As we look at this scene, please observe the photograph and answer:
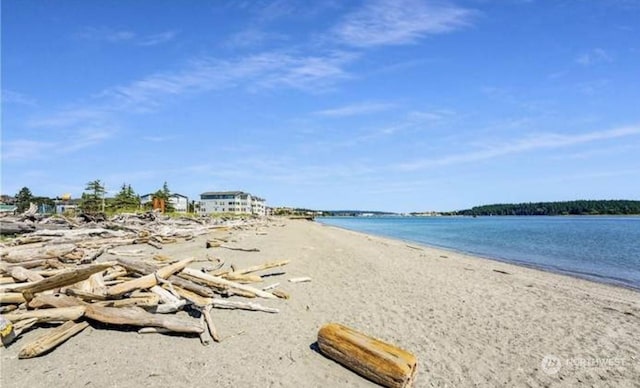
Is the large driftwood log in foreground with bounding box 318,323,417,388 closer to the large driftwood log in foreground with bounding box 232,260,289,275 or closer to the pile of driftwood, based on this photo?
the pile of driftwood

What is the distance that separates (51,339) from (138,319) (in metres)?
1.31

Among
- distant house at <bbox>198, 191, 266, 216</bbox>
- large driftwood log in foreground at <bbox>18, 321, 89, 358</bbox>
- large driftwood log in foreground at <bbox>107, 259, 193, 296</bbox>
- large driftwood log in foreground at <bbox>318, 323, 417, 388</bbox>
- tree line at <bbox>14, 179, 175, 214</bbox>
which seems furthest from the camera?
distant house at <bbox>198, 191, 266, 216</bbox>

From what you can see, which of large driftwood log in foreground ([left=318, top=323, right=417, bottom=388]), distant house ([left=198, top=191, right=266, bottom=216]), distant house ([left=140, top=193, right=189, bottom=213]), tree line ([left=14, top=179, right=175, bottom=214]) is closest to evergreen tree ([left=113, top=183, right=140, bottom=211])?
tree line ([left=14, top=179, right=175, bottom=214])

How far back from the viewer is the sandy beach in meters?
5.34

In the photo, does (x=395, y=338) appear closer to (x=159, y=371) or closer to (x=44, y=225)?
(x=159, y=371)

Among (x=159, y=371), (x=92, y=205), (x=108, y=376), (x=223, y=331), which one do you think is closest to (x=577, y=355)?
(x=223, y=331)

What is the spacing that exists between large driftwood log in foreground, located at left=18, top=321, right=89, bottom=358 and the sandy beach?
112 mm

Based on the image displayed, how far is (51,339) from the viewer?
5.89 meters

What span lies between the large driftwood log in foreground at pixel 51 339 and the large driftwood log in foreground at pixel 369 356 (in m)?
4.27

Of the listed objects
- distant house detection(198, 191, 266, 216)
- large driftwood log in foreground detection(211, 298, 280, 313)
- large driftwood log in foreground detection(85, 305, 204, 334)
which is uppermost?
distant house detection(198, 191, 266, 216)

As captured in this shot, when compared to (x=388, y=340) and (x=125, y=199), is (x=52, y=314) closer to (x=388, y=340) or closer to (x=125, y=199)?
(x=388, y=340)

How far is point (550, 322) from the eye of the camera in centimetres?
879

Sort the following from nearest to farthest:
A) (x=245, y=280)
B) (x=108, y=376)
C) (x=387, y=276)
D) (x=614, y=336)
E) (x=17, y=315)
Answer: (x=108, y=376), (x=17, y=315), (x=614, y=336), (x=245, y=280), (x=387, y=276)

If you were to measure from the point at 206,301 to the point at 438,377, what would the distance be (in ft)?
16.8
